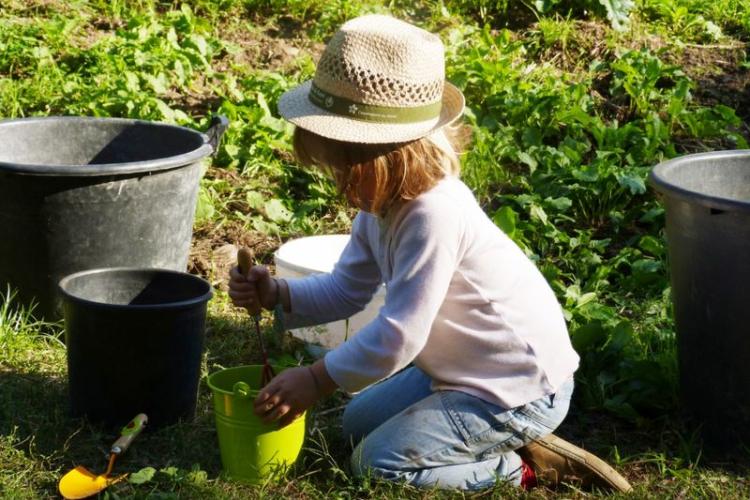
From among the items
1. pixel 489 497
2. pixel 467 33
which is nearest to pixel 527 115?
pixel 467 33

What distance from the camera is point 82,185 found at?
3.54 m

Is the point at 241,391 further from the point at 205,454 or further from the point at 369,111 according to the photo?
the point at 369,111

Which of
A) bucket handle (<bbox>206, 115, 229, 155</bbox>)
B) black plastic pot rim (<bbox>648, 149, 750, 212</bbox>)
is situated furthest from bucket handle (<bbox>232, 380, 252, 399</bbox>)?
bucket handle (<bbox>206, 115, 229, 155</bbox>)

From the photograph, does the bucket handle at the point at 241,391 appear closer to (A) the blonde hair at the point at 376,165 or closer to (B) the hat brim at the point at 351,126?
(A) the blonde hair at the point at 376,165

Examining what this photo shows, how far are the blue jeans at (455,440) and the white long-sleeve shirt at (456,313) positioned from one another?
0.05 metres

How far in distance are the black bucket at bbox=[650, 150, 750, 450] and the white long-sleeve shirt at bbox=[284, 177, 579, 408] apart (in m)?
0.43

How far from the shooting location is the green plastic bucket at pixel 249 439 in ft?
8.91

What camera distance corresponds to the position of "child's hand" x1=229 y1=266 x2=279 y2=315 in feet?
9.49

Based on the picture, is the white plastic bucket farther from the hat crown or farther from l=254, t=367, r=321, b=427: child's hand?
the hat crown

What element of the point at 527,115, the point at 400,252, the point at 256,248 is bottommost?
the point at 256,248

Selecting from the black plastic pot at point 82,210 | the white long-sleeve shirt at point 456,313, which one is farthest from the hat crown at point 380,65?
the black plastic pot at point 82,210

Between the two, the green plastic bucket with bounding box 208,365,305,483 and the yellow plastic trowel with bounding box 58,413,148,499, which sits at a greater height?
the green plastic bucket with bounding box 208,365,305,483

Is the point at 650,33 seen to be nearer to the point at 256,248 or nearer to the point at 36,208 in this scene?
the point at 256,248

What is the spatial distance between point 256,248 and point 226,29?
2.11 metres
